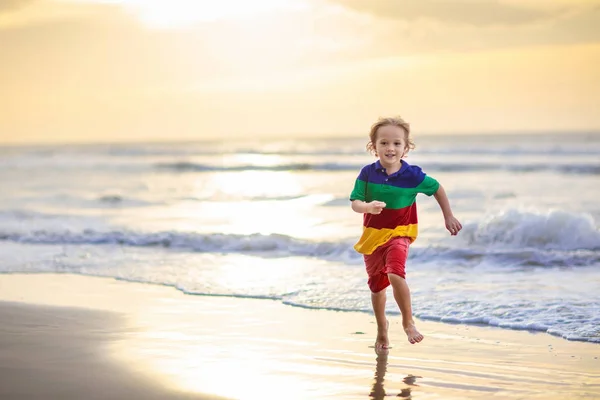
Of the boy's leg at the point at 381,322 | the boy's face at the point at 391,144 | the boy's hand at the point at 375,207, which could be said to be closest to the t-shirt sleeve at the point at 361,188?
the boy's face at the point at 391,144

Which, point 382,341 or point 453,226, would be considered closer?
point 453,226

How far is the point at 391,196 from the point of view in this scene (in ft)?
18.0

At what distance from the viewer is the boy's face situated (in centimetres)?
543

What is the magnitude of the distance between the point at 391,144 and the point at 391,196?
34 cm

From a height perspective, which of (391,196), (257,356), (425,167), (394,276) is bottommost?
(257,356)

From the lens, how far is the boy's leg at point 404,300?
217 inches

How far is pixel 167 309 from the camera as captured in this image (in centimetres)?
735

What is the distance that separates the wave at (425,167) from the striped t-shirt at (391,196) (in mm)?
20654

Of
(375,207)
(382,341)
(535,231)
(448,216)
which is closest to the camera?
(375,207)

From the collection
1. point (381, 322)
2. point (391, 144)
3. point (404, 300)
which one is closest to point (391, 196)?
point (391, 144)

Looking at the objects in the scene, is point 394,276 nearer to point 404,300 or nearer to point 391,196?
point 404,300

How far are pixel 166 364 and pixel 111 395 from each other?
2.34 feet

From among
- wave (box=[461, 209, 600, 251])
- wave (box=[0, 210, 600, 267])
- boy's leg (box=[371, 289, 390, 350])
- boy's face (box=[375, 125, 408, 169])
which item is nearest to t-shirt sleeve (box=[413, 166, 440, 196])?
boy's face (box=[375, 125, 408, 169])

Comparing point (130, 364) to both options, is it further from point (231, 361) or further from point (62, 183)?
point (62, 183)
